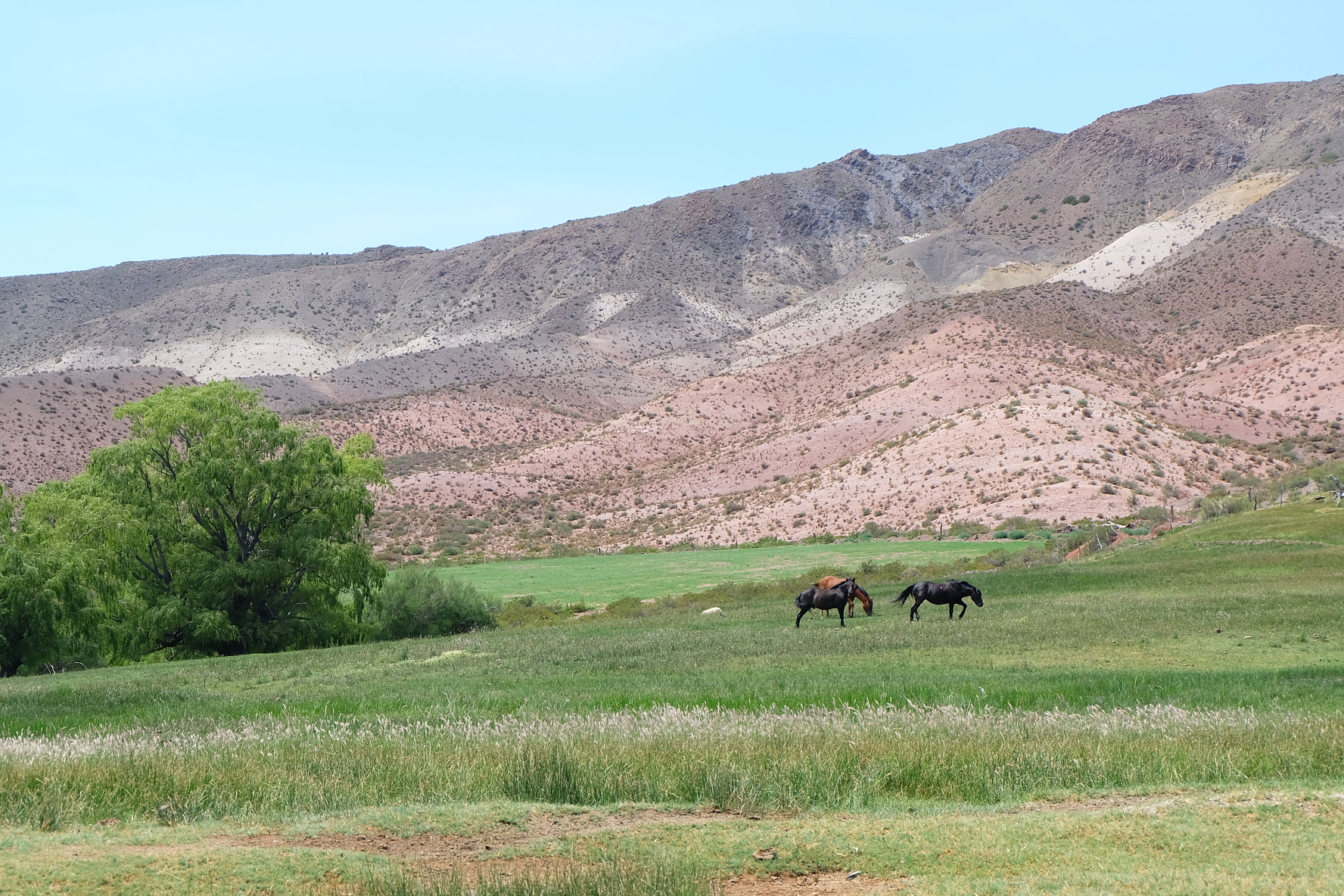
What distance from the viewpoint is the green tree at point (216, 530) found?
1551 inches

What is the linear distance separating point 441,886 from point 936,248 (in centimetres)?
16549

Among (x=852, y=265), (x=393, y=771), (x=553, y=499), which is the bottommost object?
(x=553, y=499)

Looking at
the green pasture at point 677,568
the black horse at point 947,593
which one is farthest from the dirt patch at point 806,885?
the green pasture at point 677,568

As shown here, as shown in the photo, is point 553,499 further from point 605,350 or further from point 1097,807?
point 1097,807

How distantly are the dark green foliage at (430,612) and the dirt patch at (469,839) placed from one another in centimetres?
3375

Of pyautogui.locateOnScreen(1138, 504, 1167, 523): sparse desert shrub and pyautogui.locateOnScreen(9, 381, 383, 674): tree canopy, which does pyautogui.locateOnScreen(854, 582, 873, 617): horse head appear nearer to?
pyautogui.locateOnScreen(9, 381, 383, 674): tree canopy

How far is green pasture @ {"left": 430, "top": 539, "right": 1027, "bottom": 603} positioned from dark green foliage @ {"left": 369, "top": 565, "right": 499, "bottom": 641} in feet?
16.3

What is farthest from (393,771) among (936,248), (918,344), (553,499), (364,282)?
(364,282)

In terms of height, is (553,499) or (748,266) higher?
(748,266)

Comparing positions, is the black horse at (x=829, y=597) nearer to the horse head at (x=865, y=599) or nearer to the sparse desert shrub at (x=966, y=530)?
the horse head at (x=865, y=599)

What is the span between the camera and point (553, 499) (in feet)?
300

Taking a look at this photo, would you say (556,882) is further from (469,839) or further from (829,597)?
(829,597)

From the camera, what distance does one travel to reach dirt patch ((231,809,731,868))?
383 inches

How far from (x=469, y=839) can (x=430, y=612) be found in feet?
116
